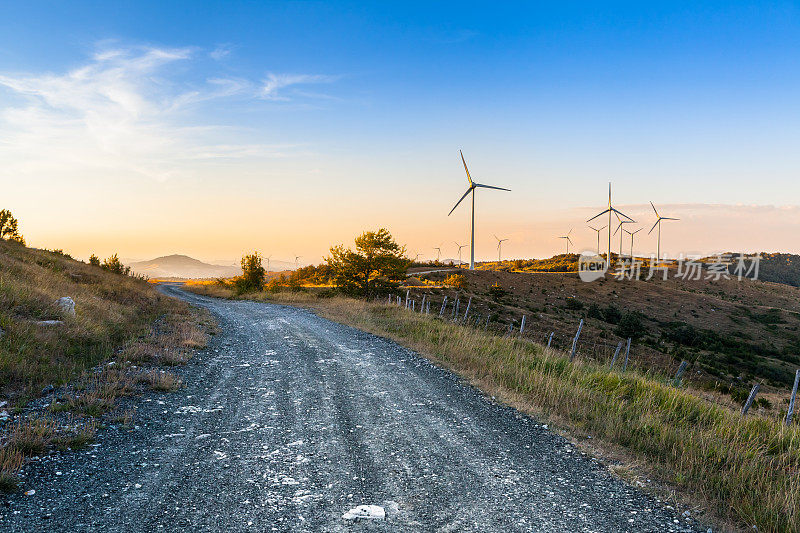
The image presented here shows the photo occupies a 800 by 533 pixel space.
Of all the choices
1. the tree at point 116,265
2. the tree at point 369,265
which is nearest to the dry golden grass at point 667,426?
the tree at point 369,265

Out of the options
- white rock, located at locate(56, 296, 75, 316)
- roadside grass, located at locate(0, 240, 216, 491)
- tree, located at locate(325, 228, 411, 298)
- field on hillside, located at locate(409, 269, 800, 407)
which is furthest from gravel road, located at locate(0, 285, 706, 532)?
tree, located at locate(325, 228, 411, 298)

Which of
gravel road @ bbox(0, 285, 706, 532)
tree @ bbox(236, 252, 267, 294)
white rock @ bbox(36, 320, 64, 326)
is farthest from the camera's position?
tree @ bbox(236, 252, 267, 294)

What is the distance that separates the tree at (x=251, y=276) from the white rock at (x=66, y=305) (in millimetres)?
33934

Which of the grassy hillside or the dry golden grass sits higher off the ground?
the grassy hillside

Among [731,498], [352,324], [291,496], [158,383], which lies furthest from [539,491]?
[352,324]

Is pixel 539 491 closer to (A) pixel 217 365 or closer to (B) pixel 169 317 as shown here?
(A) pixel 217 365

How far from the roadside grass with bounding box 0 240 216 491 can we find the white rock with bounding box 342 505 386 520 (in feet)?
13.9

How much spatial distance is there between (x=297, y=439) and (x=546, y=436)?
179 inches

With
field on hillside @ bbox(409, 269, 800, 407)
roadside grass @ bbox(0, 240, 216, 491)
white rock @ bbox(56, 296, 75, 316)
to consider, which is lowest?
field on hillside @ bbox(409, 269, 800, 407)

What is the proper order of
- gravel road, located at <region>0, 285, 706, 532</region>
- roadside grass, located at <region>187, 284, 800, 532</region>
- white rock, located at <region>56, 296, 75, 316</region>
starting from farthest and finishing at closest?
white rock, located at <region>56, 296, 75, 316</region> → roadside grass, located at <region>187, 284, 800, 532</region> → gravel road, located at <region>0, 285, 706, 532</region>

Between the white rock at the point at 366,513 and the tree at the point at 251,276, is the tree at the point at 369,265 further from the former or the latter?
the white rock at the point at 366,513

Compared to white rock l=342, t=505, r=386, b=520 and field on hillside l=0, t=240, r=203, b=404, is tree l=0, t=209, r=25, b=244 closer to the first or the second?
field on hillside l=0, t=240, r=203, b=404

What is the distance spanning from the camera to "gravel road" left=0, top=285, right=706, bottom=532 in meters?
4.85

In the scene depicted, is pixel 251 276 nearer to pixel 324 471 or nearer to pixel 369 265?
pixel 369 265
